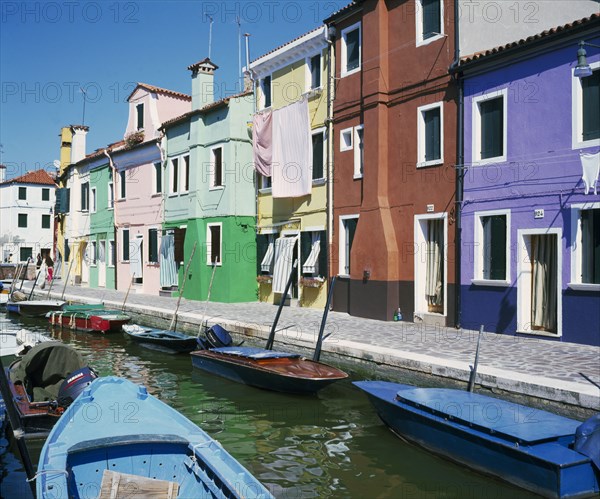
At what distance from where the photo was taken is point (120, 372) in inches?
559

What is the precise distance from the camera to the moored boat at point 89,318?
19.9 metres

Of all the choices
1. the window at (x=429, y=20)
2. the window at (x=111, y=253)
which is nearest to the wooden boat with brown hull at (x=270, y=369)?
the window at (x=429, y=20)

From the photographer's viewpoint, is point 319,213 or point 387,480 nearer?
point 387,480

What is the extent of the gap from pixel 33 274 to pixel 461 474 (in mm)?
43373

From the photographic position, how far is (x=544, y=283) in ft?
44.6

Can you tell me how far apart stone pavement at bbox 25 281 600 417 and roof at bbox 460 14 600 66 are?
6.24 metres

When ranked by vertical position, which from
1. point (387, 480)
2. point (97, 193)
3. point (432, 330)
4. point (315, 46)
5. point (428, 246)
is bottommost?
point (387, 480)

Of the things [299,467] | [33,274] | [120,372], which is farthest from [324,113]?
[33,274]

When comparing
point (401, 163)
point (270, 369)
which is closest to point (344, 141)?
point (401, 163)

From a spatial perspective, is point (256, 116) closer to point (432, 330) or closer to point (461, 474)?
point (432, 330)

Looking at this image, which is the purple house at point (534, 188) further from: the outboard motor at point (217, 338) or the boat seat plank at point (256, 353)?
the outboard motor at point (217, 338)

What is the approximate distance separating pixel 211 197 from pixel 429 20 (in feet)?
37.4

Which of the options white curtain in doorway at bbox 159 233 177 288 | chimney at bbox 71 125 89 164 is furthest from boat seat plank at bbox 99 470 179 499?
chimney at bbox 71 125 89 164

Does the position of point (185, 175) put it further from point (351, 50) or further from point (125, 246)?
point (351, 50)
